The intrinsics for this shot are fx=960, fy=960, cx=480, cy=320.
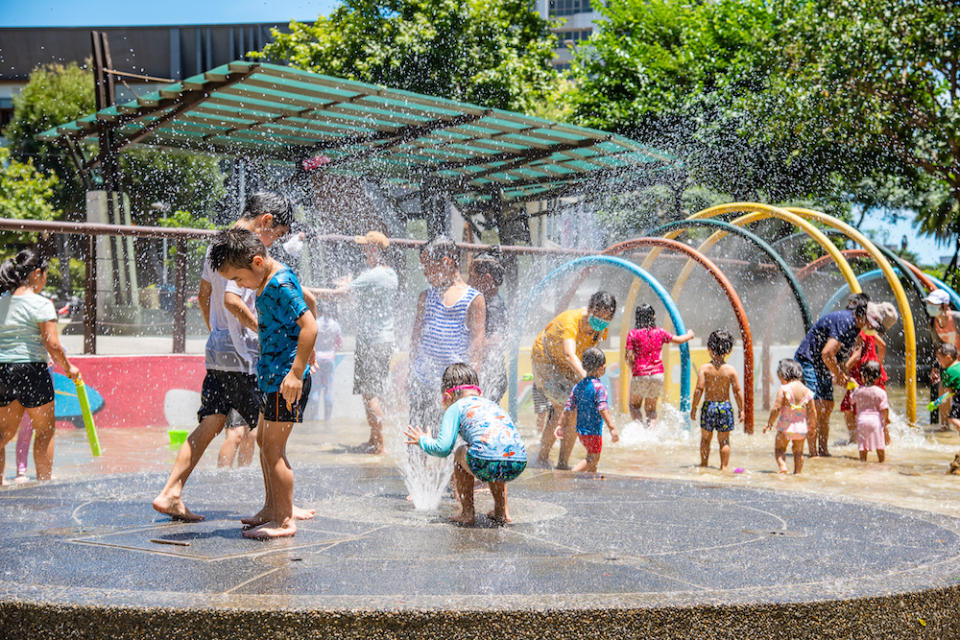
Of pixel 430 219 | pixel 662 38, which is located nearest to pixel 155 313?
pixel 430 219

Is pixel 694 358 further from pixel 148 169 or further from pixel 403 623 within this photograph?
pixel 148 169

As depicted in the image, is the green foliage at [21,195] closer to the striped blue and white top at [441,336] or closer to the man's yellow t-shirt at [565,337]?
the man's yellow t-shirt at [565,337]

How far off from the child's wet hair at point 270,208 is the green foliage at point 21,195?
1256 inches

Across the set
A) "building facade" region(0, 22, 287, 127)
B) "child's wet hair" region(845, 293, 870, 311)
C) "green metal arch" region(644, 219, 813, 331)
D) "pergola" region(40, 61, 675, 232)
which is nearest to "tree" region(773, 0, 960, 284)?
"pergola" region(40, 61, 675, 232)

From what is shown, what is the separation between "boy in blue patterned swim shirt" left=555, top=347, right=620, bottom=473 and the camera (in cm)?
707

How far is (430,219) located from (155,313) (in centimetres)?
1161

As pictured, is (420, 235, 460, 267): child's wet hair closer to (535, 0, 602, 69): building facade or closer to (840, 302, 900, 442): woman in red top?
(840, 302, 900, 442): woman in red top

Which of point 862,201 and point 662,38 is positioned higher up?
point 662,38

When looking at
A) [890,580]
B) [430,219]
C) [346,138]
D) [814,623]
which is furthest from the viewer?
[430,219]

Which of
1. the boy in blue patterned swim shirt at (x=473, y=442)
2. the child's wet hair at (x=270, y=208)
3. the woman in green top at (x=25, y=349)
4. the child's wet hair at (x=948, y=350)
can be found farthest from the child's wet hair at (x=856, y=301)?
the woman in green top at (x=25, y=349)

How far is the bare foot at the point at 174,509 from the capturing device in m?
4.54

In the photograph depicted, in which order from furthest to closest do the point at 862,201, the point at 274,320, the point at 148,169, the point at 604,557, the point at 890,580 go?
the point at 148,169, the point at 862,201, the point at 274,320, the point at 604,557, the point at 890,580

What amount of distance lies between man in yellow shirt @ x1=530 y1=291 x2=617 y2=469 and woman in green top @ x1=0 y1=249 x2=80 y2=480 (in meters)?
3.47

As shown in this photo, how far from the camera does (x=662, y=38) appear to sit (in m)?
28.1
